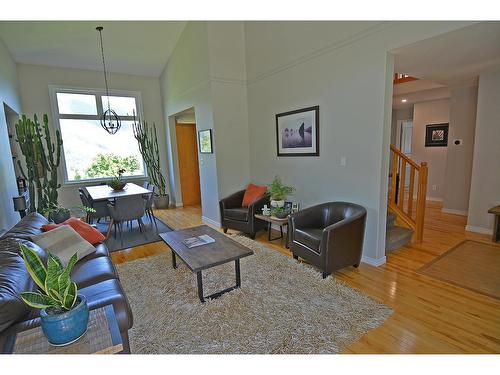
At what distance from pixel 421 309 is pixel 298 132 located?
2.54 metres

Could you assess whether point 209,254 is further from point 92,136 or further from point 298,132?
point 92,136

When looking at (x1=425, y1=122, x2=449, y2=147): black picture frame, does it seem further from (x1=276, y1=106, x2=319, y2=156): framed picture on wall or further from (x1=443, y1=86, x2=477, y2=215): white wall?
(x1=276, y1=106, x2=319, y2=156): framed picture on wall

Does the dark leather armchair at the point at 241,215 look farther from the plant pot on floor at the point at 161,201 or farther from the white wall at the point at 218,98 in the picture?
the plant pot on floor at the point at 161,201

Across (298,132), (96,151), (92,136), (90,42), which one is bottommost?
(96,151)

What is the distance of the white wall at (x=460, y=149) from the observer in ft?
15.0

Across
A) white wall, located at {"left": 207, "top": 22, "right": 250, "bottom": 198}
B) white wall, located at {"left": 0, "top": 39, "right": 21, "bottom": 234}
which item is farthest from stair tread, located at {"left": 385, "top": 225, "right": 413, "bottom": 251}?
white wall, located at {"left": 0, "top": 39, "right": 21, "bottom": 234}

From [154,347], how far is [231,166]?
330cm

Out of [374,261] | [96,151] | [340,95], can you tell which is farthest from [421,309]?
[96,151]

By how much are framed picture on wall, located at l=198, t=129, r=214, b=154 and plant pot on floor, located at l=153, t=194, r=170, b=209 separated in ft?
6.71

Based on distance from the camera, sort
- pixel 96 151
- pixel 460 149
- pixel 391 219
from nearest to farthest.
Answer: pixel 391 219 < pixel 460 149 < pixel 96 151

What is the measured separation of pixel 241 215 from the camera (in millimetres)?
4047

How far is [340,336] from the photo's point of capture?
188 cm

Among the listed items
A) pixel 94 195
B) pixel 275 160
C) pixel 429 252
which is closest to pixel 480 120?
pixel 429 252
